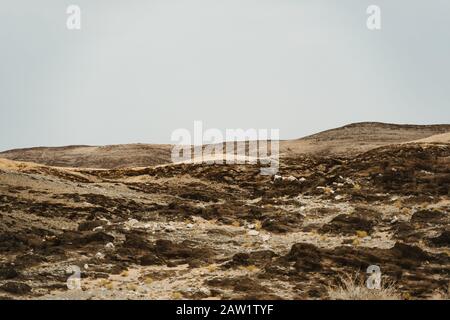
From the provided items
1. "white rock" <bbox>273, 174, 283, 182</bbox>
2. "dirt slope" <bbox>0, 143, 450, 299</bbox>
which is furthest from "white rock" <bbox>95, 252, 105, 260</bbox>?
"white rock" <bbox>273, 174, 283, 182</bbox>

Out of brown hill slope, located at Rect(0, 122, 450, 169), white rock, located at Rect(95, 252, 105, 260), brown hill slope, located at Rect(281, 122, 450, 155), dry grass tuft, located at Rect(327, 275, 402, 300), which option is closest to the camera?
dry grass tuft, located at Rect(327, 275, 402, 300)

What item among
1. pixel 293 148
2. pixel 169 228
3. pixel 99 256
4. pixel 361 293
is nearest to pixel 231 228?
pixel 169 228

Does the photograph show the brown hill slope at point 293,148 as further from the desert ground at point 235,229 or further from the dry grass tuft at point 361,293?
the dry grass tuft at point 361,293

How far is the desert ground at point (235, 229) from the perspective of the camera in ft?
31.6

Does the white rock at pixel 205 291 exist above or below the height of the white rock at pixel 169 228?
below

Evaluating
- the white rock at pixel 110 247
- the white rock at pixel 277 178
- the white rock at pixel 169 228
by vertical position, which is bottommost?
the white rock at pixel 110 247

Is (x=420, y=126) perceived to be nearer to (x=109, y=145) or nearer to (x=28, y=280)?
(x=109, y=145)

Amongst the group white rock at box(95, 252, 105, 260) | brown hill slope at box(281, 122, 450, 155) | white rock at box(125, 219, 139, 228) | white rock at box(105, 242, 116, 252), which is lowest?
white rock at box(95, 252, 105, 260)

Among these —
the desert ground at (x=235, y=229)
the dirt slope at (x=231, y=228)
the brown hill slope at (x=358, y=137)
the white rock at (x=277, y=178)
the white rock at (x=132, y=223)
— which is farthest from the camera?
the brown hill slope at (x=358, y=137)

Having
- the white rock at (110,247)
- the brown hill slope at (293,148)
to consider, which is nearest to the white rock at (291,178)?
the white rock at (110,247)

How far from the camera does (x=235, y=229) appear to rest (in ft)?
48.6

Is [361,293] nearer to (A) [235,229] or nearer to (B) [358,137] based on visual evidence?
(A) [235,229]

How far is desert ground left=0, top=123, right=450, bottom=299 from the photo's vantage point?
962cm

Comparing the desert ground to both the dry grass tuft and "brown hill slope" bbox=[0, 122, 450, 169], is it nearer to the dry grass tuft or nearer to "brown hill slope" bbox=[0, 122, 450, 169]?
the dry grass tuft
